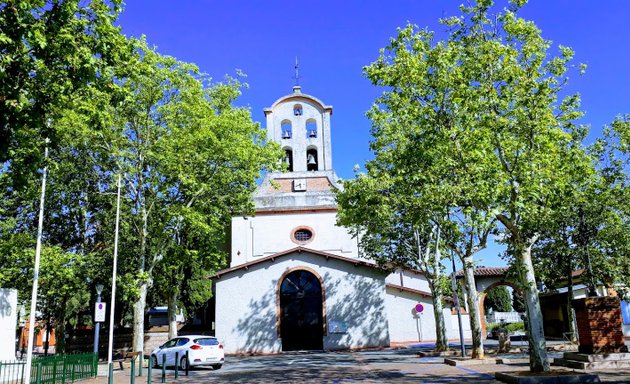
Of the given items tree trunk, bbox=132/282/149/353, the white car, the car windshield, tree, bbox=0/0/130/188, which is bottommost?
the white car

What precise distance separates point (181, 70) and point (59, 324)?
1660 cm

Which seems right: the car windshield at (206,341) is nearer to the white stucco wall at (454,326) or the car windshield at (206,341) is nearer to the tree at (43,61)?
the tree at (43,61)

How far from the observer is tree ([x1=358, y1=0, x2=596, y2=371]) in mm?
12539

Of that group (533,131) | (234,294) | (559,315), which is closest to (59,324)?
(234,294)

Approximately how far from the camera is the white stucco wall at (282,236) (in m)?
37.1

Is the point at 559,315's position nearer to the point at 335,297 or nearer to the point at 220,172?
the point at 335,297

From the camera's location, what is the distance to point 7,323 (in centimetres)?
1603

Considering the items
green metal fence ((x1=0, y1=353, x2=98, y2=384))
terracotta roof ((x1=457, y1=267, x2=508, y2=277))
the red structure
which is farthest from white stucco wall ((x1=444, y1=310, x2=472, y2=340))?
green metal fence ((x1=0, y1=353, x2=98, y2=384))

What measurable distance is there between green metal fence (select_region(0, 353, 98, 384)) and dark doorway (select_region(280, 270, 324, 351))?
14.5 m

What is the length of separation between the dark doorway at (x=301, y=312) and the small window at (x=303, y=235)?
5.67 m

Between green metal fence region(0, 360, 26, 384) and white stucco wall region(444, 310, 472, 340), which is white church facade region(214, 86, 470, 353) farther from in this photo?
green metal fence region(0, 360, 26, 384)

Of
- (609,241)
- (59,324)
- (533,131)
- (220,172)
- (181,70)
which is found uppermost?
(181,70)

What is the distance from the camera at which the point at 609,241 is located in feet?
69.2

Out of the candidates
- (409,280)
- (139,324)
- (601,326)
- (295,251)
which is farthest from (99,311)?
(409,280)
